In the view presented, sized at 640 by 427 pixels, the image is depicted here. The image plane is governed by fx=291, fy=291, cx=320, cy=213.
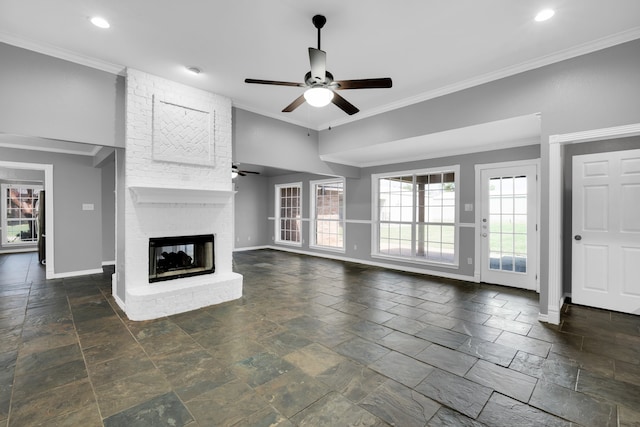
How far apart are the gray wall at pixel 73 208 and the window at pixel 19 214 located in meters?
3.80

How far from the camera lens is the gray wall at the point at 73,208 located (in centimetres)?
561

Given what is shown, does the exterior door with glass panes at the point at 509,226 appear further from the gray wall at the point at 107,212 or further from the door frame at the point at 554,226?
the gray wall at the point at 107,212

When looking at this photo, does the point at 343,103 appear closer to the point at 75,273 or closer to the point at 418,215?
the point at 418,215

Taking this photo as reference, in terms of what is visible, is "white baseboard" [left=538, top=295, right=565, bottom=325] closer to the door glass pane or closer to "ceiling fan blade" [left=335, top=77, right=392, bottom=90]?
the door glass pane

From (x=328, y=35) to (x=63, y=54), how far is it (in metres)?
2.93

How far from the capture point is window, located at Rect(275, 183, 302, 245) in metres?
9.19

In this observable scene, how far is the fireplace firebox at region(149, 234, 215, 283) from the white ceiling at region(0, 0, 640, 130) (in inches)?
85.2

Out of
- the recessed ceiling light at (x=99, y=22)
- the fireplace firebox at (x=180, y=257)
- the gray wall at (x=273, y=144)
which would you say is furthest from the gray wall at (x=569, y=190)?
the recessed ceiling light at (x=99, y=22)

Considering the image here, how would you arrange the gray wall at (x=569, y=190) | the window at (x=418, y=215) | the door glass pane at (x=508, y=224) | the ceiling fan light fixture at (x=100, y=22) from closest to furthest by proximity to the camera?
1. the ceiling fan light fixture at (x=100, y=22)
2. the gray wall at (x=569, y=190)
3. the door glass pane at (x=508, y=224)
4. the window at (x=418, y=215)

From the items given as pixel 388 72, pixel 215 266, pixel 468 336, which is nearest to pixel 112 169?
pixel 215 266

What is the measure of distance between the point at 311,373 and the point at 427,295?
2.75 metres

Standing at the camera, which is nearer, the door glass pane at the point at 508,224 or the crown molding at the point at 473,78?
the crown molding at the point at 473,78

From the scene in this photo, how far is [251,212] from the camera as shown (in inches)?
380

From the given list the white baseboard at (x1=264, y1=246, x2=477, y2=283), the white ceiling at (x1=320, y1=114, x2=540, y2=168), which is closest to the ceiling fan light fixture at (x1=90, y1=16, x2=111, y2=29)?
the white ceiling at (x1=320, y1=114, x2=540, y2=168)
